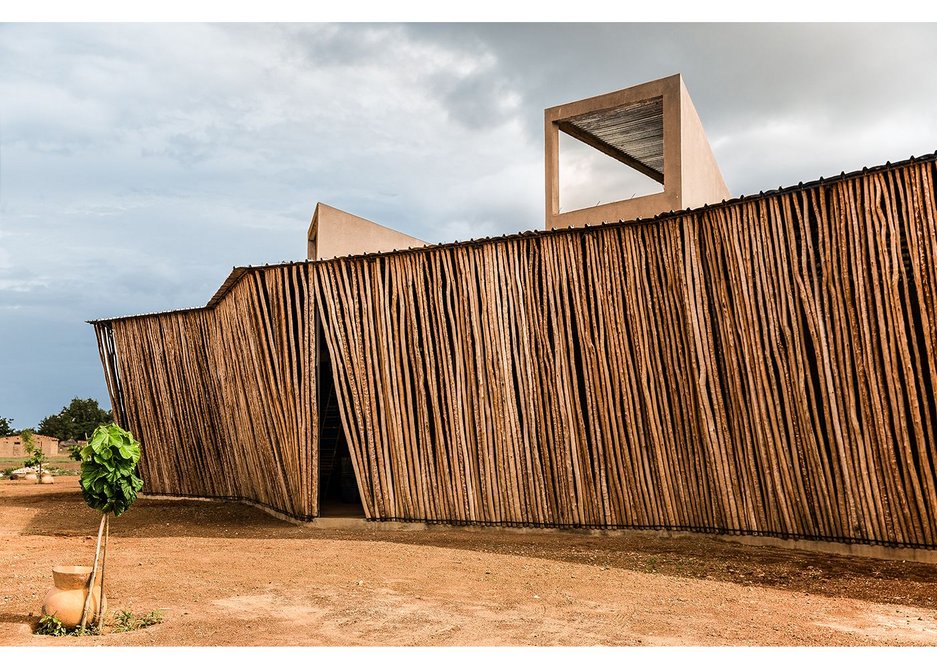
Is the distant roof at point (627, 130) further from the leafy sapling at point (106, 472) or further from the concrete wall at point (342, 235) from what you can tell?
the leafy sapling at point (106, 472)

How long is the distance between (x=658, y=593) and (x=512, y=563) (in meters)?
1.47

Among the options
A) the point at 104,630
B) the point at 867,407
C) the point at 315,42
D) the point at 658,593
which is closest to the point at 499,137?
the point at 315,42

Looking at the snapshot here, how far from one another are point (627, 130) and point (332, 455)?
6366 mm

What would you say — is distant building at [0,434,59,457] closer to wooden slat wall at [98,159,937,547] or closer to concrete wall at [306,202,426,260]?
concrete wall at [306,202,426,260]

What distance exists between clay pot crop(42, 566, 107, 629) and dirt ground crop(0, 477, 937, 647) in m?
0.18

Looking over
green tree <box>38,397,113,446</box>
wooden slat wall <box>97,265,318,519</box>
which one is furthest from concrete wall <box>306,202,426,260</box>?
green tree <box>38,397,113,446</box>

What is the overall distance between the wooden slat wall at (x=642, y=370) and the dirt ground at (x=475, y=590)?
0.49 metres

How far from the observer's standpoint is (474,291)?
320 inches

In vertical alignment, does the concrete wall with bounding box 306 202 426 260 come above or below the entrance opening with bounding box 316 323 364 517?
above

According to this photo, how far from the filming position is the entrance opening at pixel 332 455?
10922 mm

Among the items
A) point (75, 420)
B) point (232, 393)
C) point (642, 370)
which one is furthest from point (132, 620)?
point (75, 420)

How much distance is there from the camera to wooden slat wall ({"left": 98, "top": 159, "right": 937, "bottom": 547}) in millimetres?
6227

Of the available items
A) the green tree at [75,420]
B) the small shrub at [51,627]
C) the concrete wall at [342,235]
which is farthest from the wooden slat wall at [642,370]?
the green tree at [75,420]

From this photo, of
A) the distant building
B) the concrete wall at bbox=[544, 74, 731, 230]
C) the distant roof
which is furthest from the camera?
the distant building
